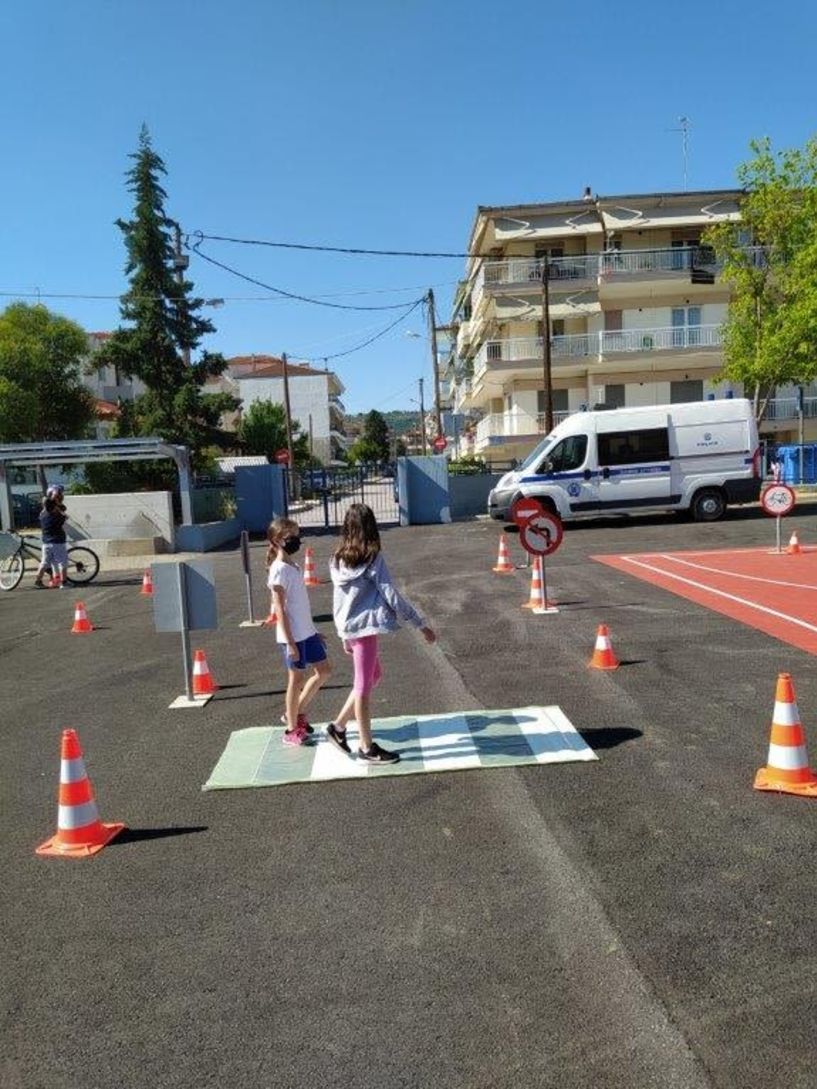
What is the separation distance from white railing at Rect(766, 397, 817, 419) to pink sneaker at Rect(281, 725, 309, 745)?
40185 mm

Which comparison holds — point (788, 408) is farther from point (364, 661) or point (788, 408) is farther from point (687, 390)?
point (364, 661)

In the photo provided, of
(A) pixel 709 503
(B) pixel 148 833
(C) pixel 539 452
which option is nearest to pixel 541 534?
(B) pixel 148 833

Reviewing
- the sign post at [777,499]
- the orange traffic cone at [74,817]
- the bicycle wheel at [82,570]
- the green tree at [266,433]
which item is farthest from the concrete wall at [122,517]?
the green tree at [266,433]

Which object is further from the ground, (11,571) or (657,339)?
(657,339)

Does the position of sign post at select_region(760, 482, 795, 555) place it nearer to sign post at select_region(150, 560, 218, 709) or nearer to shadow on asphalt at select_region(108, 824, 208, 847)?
sign post at select_region(150, 560, 218, 709)

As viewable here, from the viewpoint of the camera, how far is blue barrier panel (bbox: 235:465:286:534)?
26.0m

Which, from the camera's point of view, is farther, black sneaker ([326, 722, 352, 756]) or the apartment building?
the apartment building

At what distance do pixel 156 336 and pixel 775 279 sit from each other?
925 inches

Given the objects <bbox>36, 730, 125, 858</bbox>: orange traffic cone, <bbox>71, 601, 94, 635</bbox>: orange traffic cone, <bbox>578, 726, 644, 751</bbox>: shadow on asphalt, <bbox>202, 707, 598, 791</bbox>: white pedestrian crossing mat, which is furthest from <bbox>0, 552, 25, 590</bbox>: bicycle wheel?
<bbox>578, 726, 644, 751</bbox>: shadow on asphalt

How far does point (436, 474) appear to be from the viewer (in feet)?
87.8

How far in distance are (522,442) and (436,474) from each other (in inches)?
725

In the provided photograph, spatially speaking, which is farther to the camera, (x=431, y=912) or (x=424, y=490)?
(x=424, y=490)

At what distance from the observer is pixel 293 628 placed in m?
5.84

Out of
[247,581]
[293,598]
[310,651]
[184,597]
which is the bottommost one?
[247,581]
